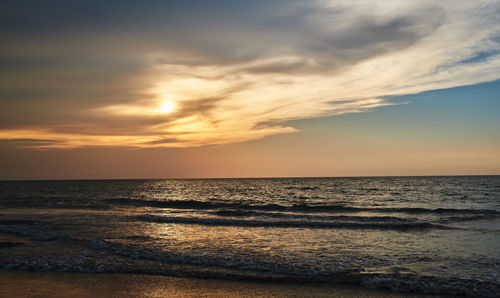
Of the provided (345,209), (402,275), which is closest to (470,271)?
(402,275)

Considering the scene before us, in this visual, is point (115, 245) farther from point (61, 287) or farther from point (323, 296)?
point (323, 296)

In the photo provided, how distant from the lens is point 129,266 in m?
11.0

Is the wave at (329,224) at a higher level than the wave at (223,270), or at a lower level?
lower

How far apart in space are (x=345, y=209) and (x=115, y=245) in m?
25.0

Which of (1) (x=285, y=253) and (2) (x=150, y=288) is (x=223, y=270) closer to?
(2) (x=150, y=288)

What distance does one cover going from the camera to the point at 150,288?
8906 mm

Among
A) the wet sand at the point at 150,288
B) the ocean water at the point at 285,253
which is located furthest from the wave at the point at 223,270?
the wet sand at the point at 150,288

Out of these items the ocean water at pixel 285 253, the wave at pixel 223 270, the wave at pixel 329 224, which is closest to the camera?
the wave at pixel 223 270

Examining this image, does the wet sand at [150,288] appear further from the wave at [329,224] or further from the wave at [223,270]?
the wave at [329,224]

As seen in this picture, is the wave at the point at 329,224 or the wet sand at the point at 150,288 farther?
the wave at the point at 329,224

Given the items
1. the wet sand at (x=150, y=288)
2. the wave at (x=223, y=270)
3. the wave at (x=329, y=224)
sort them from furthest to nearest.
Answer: the wave at (x=329, y=224)
the wave at (x=223, y=270)
the wet sand at (x=150, y=288)

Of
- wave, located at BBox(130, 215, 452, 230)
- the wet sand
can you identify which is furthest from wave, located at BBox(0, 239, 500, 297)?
wave, located at BBox(130, 215, 452, 230)

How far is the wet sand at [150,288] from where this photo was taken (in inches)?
332

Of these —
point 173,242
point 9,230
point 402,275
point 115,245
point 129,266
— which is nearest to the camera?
point 402,275
